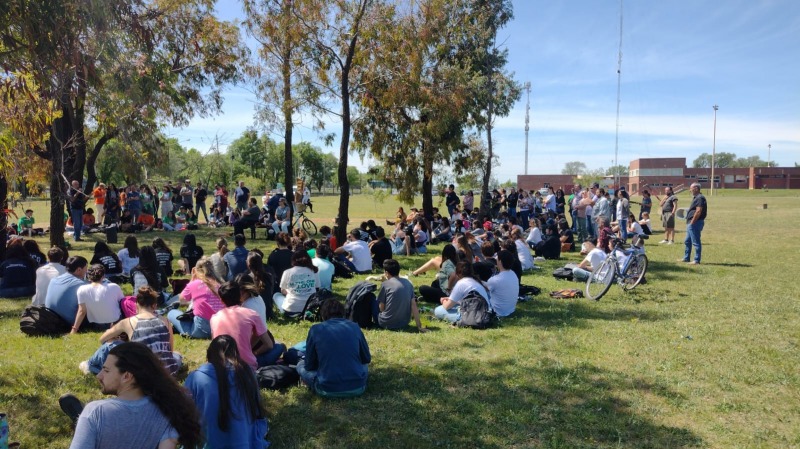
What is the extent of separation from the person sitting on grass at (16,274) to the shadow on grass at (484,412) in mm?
6502

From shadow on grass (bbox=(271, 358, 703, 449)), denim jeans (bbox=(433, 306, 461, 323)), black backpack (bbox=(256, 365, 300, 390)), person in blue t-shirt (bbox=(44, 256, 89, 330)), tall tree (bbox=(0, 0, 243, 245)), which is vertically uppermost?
tall tree (bbox=(0, 0, 243, 245))

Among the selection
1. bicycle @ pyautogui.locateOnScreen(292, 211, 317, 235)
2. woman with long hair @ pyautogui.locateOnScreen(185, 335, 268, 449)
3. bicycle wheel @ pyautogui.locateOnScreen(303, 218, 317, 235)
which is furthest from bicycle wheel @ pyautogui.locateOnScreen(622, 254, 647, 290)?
bicycle wheel @ pyautogui.locateOnScreen(303, 218, 317, 235)

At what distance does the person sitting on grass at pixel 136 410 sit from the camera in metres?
2.62

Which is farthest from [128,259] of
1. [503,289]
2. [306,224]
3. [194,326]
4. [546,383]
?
[306,224]

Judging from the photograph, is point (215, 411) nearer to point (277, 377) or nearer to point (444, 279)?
point (277, 377)

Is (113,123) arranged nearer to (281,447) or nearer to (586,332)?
(281,447)

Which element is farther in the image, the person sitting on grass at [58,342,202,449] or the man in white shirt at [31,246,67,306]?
the man in white shirt at [31,246,67,306]

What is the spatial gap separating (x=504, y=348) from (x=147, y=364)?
4.70 m

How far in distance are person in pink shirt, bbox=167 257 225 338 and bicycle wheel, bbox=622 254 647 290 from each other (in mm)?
6911

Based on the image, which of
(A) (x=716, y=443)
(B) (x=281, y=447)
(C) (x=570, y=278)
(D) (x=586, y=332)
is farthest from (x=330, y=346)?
(C) (x=570, y=278)

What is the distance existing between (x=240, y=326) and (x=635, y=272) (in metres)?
7.42

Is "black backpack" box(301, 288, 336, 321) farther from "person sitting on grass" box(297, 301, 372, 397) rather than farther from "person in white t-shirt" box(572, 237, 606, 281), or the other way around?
"person in white t-shirt" box(572, 237, 606, 281)

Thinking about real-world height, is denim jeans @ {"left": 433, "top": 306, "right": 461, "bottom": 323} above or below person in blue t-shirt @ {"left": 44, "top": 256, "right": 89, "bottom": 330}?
below

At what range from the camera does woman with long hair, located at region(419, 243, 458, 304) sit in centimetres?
895
